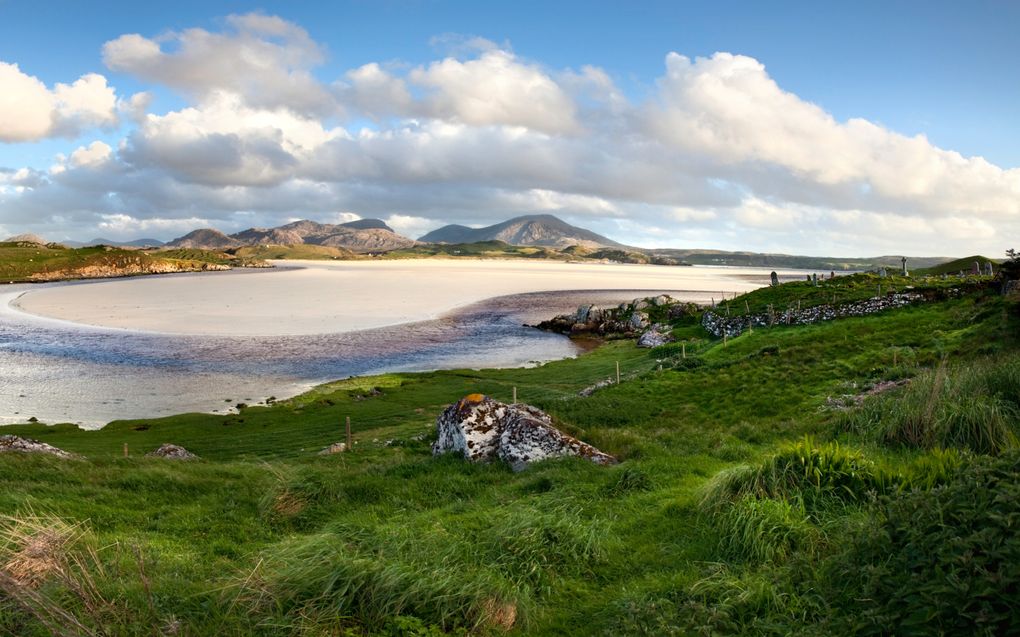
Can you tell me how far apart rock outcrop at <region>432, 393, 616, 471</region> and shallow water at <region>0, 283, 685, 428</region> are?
103 feet

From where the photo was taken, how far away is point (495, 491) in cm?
1335

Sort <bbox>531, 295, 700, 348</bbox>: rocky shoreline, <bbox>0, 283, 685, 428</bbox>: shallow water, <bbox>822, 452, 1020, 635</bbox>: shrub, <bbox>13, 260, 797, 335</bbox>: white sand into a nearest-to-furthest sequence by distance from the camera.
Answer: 1. <bbox>822, 452, 1020, 635</bbox>: shrub
2. <bbox>0, 283, 685, 428</bbox>: shallow water
3. <bbox>531, 295, 700, 348</bbox>: rocky shoreline
4. <bbox>13, 260, 797, 335</bbox>: white sand

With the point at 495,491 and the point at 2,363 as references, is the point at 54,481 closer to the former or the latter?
the point at 495,491

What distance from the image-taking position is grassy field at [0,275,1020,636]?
576 centimetres

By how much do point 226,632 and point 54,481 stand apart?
40.9 ft

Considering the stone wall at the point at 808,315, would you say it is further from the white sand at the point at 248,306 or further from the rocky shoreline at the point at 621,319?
the white sand at the point at 248,306

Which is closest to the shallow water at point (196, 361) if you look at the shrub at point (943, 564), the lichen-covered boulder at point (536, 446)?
the lichen-covered boulder at point (536, 446)

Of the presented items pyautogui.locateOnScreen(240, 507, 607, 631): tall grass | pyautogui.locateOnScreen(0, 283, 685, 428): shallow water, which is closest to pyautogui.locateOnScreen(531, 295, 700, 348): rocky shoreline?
pyautogui.locateOnScreen(0, 283, 685, 428): shallow water

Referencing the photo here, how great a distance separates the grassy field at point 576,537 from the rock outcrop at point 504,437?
3.00ft

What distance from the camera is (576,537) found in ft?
30.2

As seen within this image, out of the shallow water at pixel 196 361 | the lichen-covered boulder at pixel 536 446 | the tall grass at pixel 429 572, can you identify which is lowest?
the shallow water at pixel 196 361

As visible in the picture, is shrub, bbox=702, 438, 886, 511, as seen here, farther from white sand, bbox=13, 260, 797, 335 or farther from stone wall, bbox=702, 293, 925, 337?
white sand, bbox=13, 260, 797, 335

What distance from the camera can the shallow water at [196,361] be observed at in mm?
44156

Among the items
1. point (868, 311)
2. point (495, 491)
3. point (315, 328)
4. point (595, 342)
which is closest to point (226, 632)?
point (495, 491)
